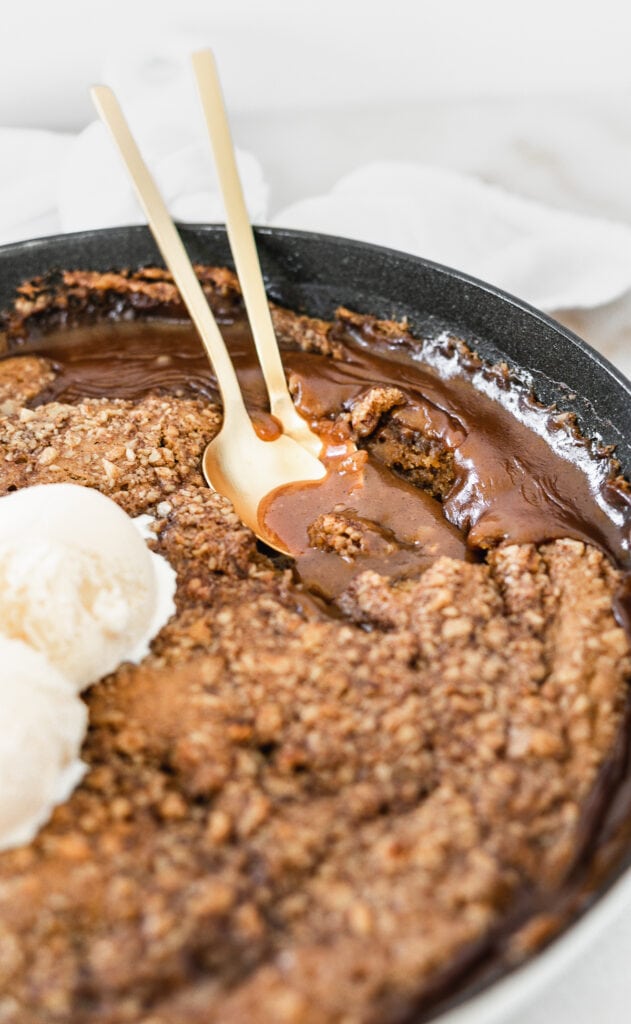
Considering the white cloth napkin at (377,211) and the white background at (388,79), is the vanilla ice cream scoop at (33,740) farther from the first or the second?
the white background at (388,79)

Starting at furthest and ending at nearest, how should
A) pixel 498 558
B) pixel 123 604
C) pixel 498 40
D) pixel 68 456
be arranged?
pixel 498 40 → pixel 68 456 → pixel 498 558 → pixel 123 604

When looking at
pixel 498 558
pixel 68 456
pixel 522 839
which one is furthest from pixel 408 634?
pixel 68 456

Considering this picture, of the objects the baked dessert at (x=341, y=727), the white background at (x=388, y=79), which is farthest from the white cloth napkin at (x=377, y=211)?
the baked dessert at (x=341, y=727)

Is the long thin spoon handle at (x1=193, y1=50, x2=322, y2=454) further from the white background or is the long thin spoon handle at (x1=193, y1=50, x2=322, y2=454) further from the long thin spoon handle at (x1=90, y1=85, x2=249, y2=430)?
the white background

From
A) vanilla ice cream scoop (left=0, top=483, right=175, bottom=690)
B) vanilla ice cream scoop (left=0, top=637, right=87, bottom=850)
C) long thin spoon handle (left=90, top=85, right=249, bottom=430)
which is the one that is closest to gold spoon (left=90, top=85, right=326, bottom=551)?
long thin spoon handle (left=90, top=85, right=249, bottom=430)

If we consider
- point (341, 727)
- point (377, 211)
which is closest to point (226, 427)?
point (341, 727)

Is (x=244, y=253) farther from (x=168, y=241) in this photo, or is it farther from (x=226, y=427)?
(x=226, y=427)

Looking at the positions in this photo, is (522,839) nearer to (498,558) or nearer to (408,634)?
(408,634)
